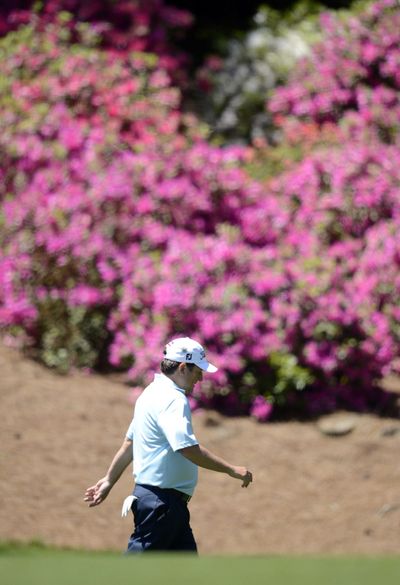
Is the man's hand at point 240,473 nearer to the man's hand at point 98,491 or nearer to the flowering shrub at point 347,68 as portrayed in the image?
the man's hand at point 98,491

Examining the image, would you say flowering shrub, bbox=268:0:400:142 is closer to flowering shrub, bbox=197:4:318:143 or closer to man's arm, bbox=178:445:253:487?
flowering shrub, bbox=197:4:318:143

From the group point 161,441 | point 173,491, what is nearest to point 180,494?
point 173,491

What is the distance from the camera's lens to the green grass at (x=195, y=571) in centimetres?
184

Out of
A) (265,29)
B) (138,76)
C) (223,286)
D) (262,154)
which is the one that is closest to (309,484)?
(223,286)

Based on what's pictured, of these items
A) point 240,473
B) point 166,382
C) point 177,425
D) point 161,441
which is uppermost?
point 166,382

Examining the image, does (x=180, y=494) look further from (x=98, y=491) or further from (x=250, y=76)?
(x=250, y=76)

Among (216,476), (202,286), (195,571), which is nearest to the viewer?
(195,571)

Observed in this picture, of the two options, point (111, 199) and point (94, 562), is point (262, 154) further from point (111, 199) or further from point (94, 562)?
point (94, 562)

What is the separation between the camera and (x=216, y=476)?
25.3ft

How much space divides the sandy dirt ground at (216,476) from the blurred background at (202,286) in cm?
2

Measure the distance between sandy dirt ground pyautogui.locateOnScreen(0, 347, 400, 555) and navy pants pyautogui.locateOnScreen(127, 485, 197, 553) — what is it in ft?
7.01

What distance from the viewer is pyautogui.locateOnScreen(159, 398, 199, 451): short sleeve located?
3965mm

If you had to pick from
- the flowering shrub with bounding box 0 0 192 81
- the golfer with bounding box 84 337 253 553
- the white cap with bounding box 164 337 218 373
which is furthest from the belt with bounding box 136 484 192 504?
the flowering shrub with bounding box 0 0 192 81

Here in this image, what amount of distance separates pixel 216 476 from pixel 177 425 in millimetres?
3834
